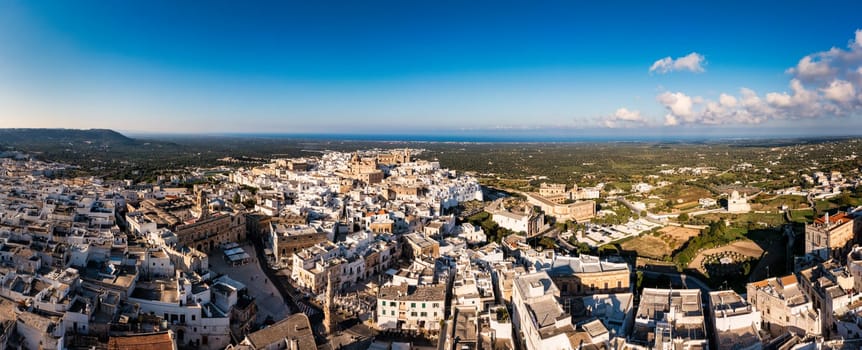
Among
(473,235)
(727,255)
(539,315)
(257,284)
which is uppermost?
(539,315)

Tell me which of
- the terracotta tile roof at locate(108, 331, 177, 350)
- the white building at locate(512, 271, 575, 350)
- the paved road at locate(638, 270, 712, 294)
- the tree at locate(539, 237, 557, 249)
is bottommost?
the paved road at locate(638, 270, 712, 294)

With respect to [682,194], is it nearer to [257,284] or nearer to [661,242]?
[661,242]

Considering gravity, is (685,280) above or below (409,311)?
below

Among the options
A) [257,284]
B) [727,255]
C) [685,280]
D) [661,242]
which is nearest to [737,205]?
[661,242]

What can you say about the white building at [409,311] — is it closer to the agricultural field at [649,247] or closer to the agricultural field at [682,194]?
the agricultural field at [649,247]

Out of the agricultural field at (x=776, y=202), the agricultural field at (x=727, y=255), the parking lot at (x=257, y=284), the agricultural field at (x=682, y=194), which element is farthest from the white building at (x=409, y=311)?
the agricultural field at (x=776, y=202)

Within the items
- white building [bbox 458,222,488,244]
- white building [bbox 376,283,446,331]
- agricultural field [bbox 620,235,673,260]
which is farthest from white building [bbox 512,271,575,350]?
agricultural field [bbox 620,235,673,260]

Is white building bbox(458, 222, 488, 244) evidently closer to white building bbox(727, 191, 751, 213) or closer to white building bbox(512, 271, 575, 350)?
white building bbox(512, 271, 575, 350)

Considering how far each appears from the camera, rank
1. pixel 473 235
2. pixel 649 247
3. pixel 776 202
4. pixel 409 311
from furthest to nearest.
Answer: pixel 776 202 → pixel 649 247 → pixel 473 235 → pixel 409 311

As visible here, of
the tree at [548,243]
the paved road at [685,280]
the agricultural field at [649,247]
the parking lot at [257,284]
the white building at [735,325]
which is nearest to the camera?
the white building at [735,325]

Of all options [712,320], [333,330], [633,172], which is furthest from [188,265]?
[633,172]

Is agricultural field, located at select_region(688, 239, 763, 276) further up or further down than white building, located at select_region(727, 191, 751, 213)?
further down

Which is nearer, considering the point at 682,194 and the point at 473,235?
the point at 473,235

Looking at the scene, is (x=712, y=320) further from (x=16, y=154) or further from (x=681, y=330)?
(x=16, y=154)
